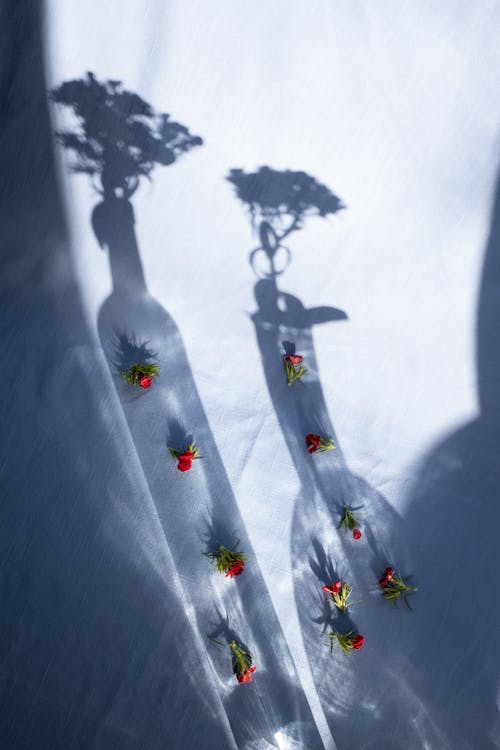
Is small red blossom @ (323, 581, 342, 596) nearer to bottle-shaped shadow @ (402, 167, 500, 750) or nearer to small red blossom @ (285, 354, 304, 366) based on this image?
bottle-shaped shadow @ (402, 167, 500, 750)

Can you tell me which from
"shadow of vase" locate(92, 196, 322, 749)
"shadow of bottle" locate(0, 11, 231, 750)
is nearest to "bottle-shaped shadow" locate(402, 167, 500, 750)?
"shadow of vase" locate(92, 196, 322, 749)

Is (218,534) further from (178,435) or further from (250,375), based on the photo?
(250,375)

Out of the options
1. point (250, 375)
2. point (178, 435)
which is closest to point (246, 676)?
point (178, 435)

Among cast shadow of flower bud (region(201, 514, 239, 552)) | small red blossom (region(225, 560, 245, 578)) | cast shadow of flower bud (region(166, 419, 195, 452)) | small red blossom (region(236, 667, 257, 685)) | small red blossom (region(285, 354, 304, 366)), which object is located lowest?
small red blossom (region(236, 667, 257, 685))

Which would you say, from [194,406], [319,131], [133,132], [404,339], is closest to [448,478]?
[404,339]

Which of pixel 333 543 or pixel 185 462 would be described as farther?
pixel 333 543

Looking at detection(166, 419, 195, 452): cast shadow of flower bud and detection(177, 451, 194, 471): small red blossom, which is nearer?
detection(177, 451, 194, 471): small red blossom

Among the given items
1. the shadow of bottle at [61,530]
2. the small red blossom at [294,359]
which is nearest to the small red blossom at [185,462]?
the shadow of bottle at [61,530]
